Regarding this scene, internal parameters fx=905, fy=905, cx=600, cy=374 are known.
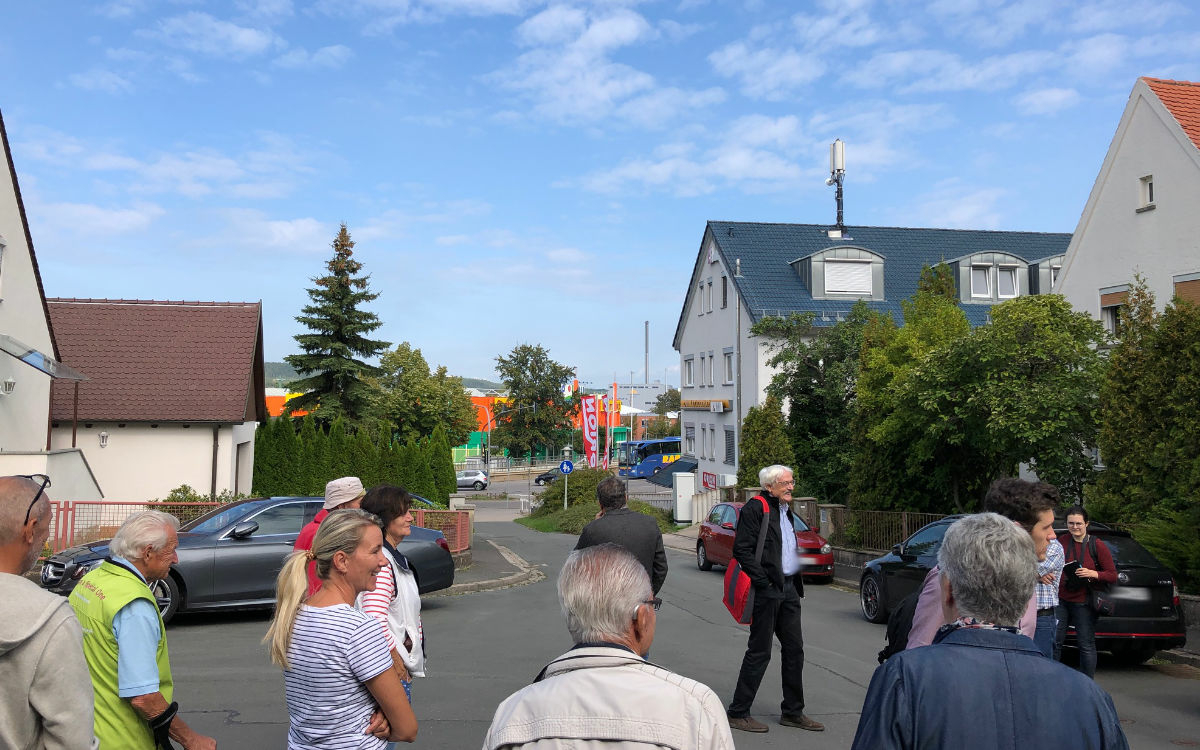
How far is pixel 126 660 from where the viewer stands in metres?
3.30

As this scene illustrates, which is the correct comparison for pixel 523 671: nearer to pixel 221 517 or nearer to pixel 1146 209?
pixel 221 517

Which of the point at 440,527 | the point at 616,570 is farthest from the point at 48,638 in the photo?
the point at 440,527

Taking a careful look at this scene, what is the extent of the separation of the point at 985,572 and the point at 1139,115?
21.6 m

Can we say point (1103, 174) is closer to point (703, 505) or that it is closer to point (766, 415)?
point (766, 415)

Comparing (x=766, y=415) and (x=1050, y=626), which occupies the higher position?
(x=766, y=415)

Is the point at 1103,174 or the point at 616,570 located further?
the point at 1103,174

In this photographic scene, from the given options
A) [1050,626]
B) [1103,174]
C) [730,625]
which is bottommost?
[730,625]

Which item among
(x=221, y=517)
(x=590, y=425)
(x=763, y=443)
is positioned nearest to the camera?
(x=221, y=517)

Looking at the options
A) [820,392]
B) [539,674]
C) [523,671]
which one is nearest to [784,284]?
[820,392]

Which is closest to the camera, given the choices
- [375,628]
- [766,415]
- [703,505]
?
[375,628]

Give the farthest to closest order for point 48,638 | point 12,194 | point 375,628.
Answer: point 12,194 < point 375,628 < point 48,638

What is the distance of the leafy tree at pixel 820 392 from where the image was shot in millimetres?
29672

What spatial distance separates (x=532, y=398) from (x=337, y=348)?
2755 centimetres

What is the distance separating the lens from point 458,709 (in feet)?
24.0
